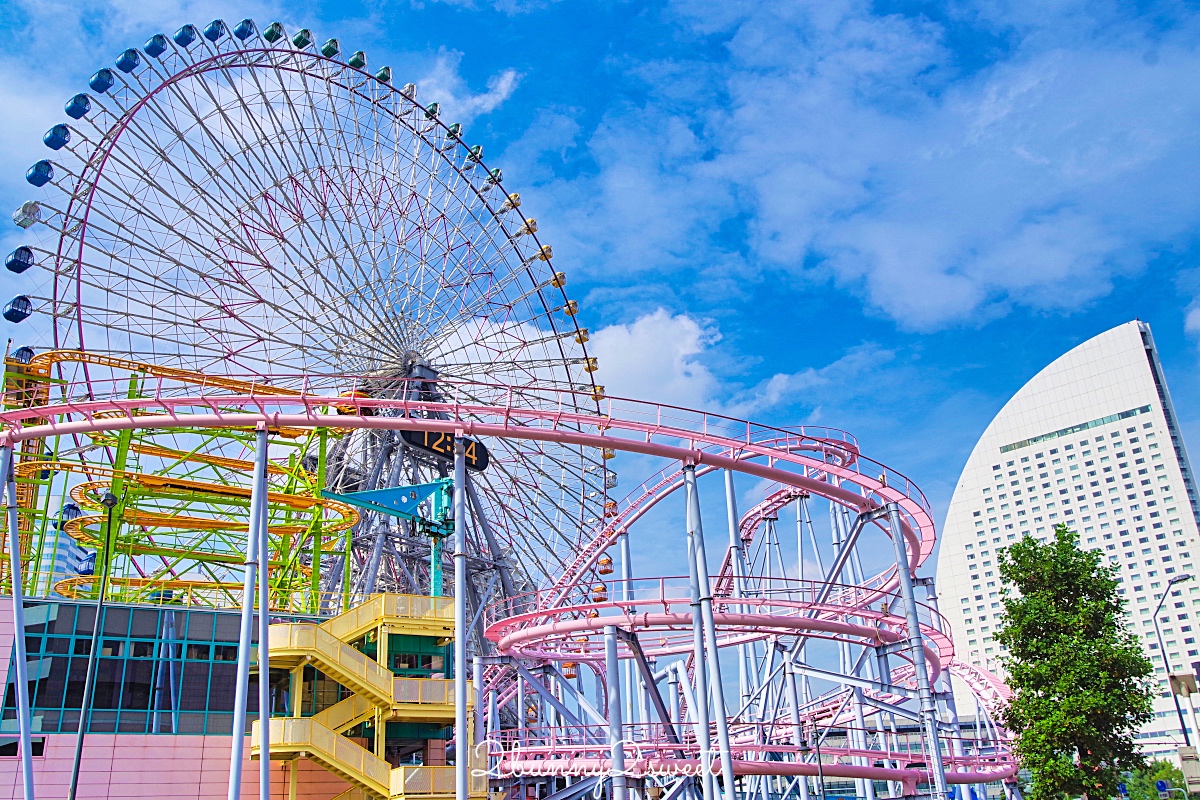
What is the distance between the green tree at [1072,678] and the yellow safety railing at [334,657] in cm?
1707

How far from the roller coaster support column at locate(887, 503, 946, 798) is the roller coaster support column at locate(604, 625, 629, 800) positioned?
7236 mm

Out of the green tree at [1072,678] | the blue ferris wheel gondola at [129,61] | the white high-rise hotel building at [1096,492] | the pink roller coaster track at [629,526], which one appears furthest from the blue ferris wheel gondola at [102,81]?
the white high-rise hotel building at [1096,492]

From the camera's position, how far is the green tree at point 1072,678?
2520cm

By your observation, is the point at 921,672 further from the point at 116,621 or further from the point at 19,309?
the point at 19,309

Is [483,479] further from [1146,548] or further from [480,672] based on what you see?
[1146,548]

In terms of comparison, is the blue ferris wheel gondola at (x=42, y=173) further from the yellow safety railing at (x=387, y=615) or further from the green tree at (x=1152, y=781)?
the green tree at (x=1152, y=781)

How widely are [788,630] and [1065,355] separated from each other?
364ft

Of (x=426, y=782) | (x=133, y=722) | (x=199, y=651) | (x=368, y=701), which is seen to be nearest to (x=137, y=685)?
(x=133, y=722)

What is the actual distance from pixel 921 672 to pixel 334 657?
14.9 m

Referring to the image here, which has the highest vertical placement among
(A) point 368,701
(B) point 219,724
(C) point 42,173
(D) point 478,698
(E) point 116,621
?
(C) point 42,173

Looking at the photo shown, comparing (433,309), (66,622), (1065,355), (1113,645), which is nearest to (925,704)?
(1113,645)

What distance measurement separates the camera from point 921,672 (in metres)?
23.7

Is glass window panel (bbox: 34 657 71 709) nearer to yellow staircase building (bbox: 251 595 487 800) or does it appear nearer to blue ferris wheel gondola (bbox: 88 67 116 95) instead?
yellow staircase building (bbox: 251 595 487 800)

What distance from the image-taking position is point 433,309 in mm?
39906
